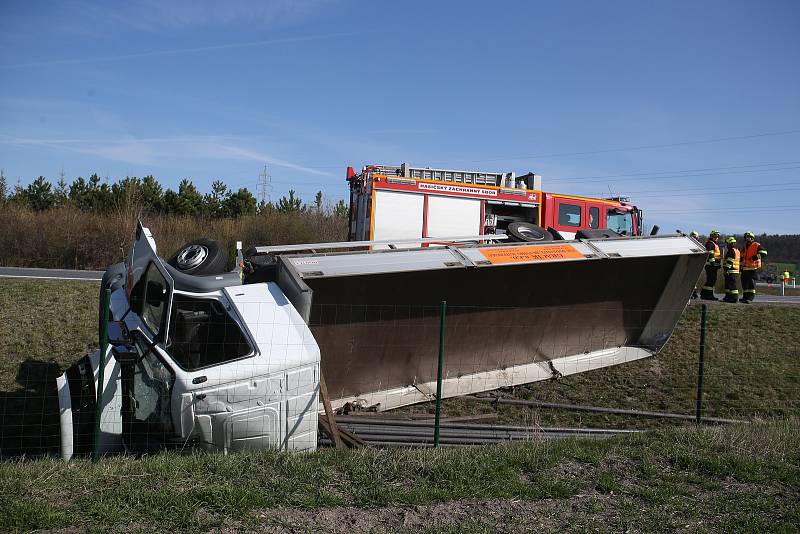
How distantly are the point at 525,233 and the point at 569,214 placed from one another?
21.3ft

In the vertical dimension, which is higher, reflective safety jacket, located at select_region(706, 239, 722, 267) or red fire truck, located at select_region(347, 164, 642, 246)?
red fire truck, located at select_region(347, 164, 642, 246)

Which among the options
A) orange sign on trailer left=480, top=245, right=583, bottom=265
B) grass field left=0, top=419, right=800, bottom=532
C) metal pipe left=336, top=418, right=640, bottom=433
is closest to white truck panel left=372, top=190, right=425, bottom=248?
orange sign on trailer left=480, top=245, right=583, bottom=265

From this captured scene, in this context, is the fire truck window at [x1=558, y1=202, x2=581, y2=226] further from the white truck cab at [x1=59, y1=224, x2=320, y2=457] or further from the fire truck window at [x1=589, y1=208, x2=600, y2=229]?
the white truck cab at [x1=59, y1=224, x2=320, y2=457]

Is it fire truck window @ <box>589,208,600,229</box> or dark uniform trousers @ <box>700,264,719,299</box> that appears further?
fire truck window @ <box>589,208,600,229</box>

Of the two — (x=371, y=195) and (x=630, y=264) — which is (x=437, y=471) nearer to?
(x=630, y=264)

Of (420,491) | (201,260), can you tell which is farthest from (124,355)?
(420,491)

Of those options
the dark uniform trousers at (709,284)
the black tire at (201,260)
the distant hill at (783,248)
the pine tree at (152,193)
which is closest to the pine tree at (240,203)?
the pine tree at (152,193)

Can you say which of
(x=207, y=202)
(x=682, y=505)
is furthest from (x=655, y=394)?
(x=207, y=202)

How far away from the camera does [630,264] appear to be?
9055 mm

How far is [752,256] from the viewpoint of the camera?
15.5m

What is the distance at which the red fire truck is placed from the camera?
14539mm

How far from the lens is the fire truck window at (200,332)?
5.98 metres

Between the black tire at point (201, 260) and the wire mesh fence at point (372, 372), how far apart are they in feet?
3.29

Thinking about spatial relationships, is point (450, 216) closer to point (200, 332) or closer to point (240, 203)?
point (200, 332)
